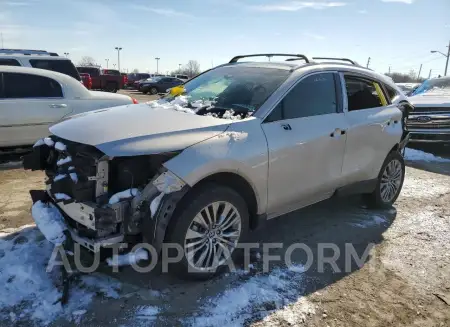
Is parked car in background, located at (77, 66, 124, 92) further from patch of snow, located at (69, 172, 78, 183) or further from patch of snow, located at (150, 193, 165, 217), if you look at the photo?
patch of snow, located at (150, 193, 165, 217)

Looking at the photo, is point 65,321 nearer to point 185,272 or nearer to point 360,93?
point 185,272

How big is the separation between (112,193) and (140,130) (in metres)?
0.54

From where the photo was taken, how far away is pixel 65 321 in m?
2.84

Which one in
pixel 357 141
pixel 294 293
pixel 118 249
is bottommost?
pixel 294 293

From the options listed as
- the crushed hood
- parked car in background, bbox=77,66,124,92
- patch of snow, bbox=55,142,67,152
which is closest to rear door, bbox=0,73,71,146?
the crushed hood

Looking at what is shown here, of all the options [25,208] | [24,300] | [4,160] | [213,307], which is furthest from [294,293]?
[4,160]

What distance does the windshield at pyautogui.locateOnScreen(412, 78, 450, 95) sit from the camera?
11.0 m

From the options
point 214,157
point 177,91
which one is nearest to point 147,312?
point 214,157

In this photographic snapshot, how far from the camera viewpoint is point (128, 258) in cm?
311

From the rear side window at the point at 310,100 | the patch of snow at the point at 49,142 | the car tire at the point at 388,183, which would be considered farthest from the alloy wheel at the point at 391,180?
the patch of snow at the point at 49,142

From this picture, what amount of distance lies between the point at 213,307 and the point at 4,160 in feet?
18.6

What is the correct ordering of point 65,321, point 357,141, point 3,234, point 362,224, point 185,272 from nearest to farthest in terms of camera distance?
point 65,321, point 185,272, point 3,234, point 357,141, point 362,224

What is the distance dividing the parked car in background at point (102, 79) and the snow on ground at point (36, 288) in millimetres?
27391

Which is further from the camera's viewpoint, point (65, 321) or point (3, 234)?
point (3, 234)
